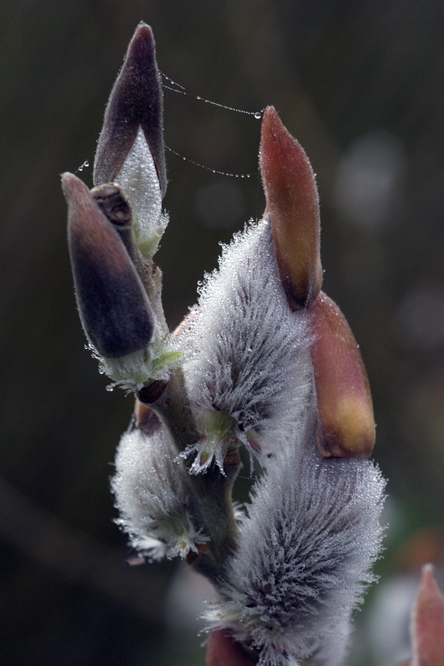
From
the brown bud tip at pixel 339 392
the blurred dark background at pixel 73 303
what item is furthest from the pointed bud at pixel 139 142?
the blurred dark background at pixel 73 303

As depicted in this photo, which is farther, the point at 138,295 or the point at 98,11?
the point at 98,11

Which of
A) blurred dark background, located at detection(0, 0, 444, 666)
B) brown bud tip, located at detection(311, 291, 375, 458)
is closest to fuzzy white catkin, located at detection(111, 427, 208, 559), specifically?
brown bud tip, located at detection(311, 291, 375, 458)

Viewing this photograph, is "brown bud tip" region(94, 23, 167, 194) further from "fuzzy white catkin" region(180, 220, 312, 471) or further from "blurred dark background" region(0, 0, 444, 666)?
"blurred dark background" region(0, 0, 444, 666)

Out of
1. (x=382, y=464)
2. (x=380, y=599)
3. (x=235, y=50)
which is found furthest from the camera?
(x=235, y=50)

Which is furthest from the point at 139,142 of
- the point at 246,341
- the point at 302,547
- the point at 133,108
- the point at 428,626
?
the point at 428,626

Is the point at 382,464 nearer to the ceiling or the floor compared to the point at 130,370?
nearer to the floor

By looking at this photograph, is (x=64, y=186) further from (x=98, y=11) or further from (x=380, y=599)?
(x=98, y=11)

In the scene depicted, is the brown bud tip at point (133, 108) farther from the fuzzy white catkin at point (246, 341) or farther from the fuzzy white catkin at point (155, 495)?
the fuzzy white catkin at point (155, 495)

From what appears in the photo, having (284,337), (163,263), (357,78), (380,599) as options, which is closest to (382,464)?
(380,599)
